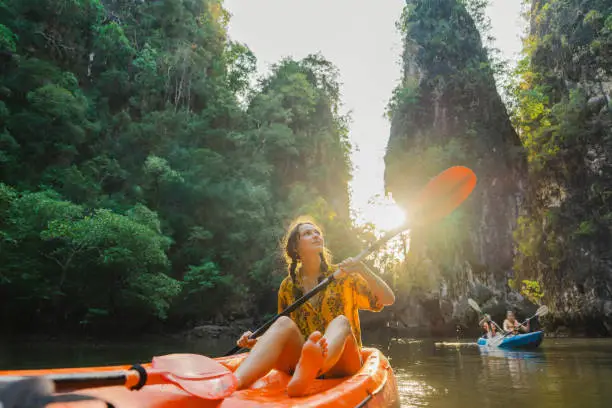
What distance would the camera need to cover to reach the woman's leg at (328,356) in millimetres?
1815

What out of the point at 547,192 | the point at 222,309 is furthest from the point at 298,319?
the point at 547,192

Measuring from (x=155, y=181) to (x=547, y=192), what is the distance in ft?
47.1

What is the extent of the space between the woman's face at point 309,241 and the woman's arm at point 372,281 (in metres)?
0.19

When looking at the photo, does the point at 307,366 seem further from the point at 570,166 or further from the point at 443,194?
the point at 570,166

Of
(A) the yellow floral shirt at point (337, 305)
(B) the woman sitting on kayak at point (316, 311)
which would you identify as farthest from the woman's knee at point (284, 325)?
(A) the yellow floral shirt at point (337, 305)

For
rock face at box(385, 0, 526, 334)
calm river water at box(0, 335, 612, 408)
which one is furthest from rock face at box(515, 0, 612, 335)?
calm river water at box(0, 335, 612, 408)

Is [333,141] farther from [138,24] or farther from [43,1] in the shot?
[43,1]

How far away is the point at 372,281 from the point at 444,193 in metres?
1.26

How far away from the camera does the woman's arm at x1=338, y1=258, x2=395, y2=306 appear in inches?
99.5

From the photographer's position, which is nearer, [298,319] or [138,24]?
[298,319]

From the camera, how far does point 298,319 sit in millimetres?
2635

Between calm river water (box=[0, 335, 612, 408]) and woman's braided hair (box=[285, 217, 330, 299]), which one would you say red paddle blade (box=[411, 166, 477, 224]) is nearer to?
woman's braided hair (box=[285, 217, 330, 299])

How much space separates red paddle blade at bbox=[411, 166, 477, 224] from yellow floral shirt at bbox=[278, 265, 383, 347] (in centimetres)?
99

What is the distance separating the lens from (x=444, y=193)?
3.46 m
